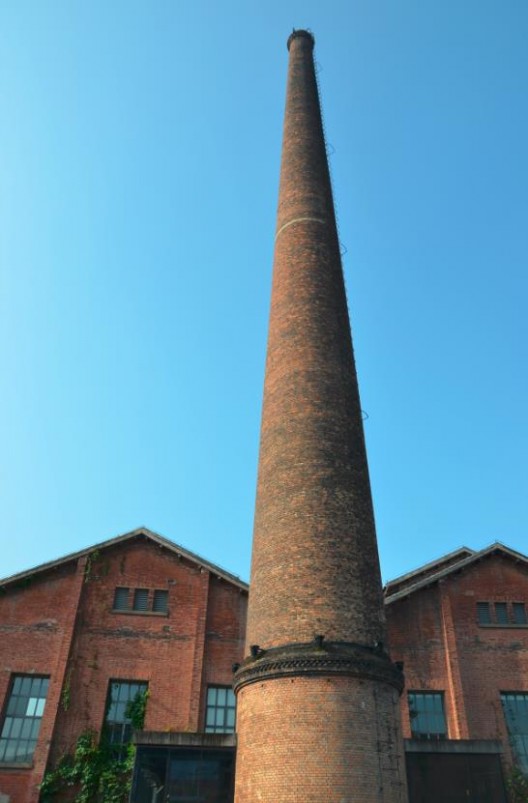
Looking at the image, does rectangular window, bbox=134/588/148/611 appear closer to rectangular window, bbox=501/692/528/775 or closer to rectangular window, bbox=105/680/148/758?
rectangular window, bbox=105/680/148/758

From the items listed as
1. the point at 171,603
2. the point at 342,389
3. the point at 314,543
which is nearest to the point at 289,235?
the point at 342,389

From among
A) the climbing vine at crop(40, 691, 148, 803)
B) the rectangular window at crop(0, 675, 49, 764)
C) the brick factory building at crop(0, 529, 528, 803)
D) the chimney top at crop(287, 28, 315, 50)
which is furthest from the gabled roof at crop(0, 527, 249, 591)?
the chimney top at crop(287, 28, 315, 50)

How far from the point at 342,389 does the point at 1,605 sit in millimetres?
11867

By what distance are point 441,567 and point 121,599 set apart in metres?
11.0

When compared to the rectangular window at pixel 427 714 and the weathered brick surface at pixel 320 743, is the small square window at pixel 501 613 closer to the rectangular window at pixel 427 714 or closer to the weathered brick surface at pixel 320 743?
the rectangular window at pixel 427 714

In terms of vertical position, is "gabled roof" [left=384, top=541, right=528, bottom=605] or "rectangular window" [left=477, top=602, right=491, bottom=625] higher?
"gabled roof" [left=384, top=541, right=528, bottom=605]

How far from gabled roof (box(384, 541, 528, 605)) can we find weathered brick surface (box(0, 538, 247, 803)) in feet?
16.5

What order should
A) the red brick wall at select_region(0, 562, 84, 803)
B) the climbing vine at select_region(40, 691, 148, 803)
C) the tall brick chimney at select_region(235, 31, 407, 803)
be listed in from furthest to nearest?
the red brick wall at select_region(0, 562, 84, 803), the climbing vine at select_region(40, 691, 148, 803), the tall brick chimney at select_region(235, 31, 407, 803)

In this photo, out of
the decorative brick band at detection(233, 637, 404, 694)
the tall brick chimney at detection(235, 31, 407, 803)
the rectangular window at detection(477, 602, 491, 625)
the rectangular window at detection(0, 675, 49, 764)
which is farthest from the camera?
the rectangular window at detection(477, 602, 491, 625)

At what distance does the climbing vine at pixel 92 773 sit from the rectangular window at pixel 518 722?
1016 cm

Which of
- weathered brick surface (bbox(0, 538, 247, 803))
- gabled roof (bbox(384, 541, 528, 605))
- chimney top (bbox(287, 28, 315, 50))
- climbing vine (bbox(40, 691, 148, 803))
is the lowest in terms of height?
climbing vine (bbox(40, 691, 148, 803))

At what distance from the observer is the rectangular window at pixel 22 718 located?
17.7m

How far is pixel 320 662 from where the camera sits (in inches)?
484

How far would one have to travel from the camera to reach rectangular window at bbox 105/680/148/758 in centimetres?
1819
